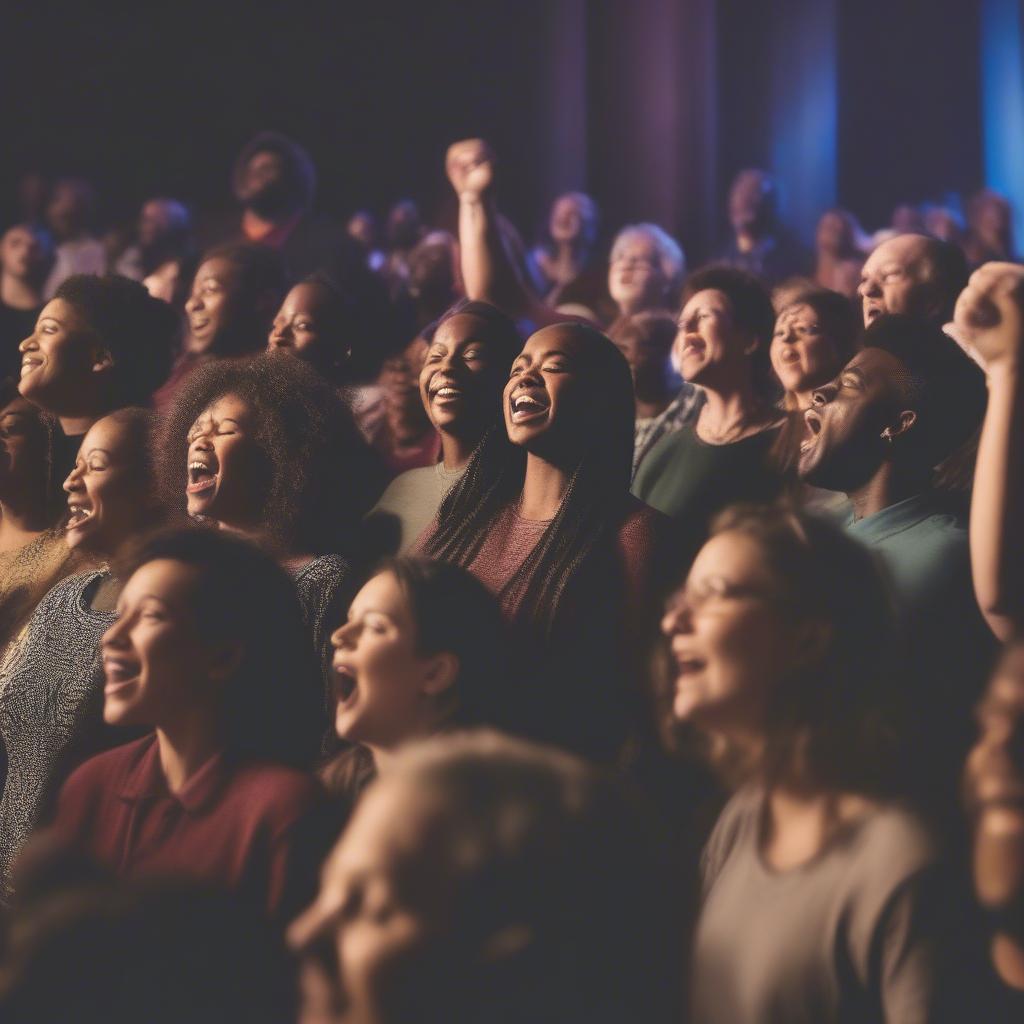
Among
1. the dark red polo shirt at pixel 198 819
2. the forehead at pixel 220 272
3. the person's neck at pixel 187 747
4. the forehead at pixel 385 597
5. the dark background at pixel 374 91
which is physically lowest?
the dark red polo shirt at pixel 198 819

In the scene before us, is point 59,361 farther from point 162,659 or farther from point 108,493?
point 162,659

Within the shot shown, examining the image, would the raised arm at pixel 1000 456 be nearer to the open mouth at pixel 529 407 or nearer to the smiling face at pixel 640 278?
the open mouth at pixel 529 407

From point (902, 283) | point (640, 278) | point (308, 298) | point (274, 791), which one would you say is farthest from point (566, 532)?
point (640, 278)

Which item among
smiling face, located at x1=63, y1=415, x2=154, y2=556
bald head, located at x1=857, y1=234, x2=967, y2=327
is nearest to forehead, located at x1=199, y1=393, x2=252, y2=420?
smiling face, located at x1=63, y1=415, x2=154, y2=556

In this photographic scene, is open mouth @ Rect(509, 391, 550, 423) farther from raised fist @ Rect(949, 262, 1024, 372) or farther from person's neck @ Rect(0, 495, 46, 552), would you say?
person's neck @ Rect(0, 495, 46, 552)

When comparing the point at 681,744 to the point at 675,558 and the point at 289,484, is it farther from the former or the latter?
the point at 289,484

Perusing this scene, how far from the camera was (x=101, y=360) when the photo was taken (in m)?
4.52

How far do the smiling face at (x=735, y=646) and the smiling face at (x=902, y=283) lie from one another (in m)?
1.94

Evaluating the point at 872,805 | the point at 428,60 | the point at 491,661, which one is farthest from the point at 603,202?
the point at 872,805

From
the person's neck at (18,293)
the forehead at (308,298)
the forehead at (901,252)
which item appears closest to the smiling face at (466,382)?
the forehead at (308,298)

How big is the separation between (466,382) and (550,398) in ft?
1.38

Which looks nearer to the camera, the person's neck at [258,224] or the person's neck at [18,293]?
the person's neck at [258,224]

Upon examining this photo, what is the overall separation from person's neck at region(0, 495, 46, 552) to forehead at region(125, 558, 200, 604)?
4.59 feet

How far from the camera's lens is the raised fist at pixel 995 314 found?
289cm
